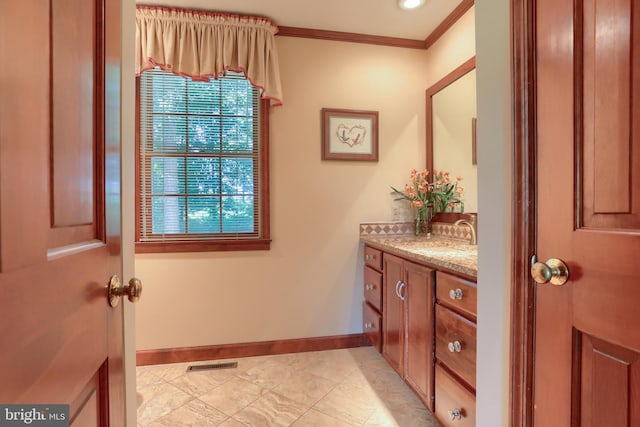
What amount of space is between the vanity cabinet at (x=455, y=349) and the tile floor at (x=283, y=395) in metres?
0.39

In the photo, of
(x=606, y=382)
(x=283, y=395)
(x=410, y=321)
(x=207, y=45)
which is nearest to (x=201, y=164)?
(x=207, y=45)

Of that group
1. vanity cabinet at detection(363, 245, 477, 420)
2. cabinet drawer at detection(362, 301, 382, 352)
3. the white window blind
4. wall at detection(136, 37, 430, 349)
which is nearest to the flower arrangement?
wall at detection(136, 37, 430, 349)

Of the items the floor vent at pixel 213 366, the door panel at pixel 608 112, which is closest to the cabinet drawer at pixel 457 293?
the door panel at pixel 608 112

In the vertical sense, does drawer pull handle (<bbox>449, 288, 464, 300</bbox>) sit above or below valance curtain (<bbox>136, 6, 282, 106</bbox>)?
below

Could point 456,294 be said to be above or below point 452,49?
below

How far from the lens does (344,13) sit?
6.98 feet

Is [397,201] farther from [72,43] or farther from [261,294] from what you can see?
[72,43]

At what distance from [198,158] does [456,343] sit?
6.72ft

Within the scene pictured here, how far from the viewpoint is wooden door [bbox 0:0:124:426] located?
373 mm

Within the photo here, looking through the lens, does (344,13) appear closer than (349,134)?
Yes

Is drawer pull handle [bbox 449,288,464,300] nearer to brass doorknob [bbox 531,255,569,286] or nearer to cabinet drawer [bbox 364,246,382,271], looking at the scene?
brass doorknob [bbox 531,255,569,286]

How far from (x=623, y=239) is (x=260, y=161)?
2060 mm

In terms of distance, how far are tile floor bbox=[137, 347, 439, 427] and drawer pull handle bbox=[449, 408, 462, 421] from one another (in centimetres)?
38

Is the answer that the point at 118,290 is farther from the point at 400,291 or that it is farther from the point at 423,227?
the point at 423,227
